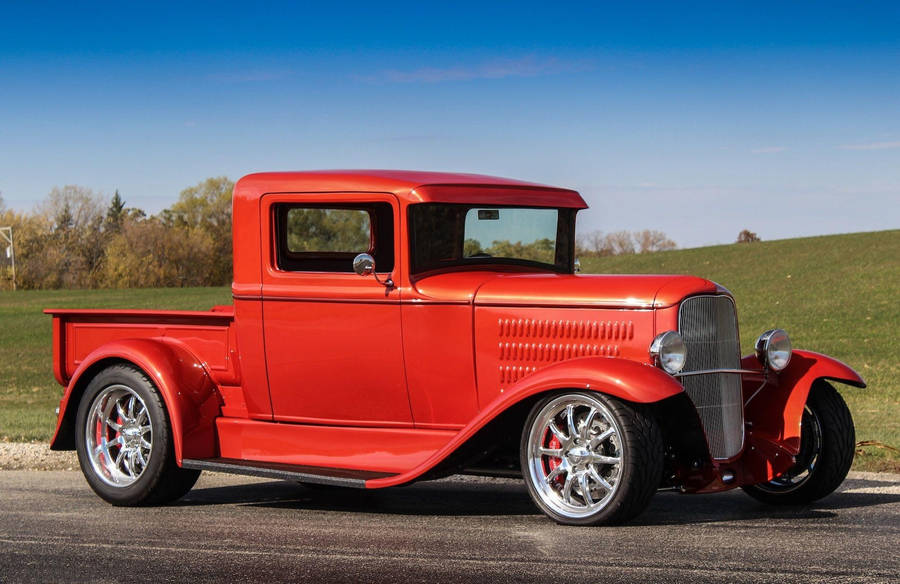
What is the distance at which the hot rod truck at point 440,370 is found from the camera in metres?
6.31

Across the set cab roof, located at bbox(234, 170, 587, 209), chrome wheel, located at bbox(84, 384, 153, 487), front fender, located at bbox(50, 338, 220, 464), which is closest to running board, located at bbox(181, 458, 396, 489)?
front fender, located at bbox(50, 338, 220, 464)

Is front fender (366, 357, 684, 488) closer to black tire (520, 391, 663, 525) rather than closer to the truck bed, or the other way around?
black tire (520, 391, 663, 525)

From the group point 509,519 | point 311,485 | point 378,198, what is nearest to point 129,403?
point 311,485

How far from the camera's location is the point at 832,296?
114 feet

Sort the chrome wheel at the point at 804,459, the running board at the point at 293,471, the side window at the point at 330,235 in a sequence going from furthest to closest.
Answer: the side window at the point at 330,235, the chrome wheel at the point at 804,459, the running board at the point at 293,471

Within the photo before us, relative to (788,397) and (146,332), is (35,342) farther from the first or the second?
(788,397)

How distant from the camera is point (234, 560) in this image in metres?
5.59

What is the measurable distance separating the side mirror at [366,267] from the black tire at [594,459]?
128cm

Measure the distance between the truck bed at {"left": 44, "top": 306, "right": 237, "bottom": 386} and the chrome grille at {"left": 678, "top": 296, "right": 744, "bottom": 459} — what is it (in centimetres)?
299


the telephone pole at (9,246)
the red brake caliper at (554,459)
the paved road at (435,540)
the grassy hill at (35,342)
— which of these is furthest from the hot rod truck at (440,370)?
the telephone pole at (9,246)

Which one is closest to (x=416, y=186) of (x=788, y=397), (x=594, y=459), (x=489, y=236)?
(x=489, y=236)

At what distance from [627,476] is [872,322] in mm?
25079

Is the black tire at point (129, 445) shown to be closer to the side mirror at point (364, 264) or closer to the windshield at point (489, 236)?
the side mirror at point (364, 264)

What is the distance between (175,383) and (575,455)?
2.79m
